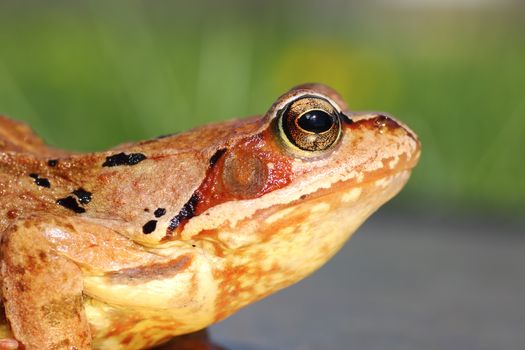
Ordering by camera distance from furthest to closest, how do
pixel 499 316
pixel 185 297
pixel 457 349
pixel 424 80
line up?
pixel 424 80, pixel 499 316, pixel 457 349, pixel 185 297

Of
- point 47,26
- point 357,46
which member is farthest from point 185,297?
point 47,26

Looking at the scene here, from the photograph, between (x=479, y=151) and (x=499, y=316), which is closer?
(x=499, y=316)

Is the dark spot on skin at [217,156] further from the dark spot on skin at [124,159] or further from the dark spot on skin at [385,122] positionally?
the dark spot on skin at [385,122]

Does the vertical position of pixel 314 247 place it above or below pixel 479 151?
below

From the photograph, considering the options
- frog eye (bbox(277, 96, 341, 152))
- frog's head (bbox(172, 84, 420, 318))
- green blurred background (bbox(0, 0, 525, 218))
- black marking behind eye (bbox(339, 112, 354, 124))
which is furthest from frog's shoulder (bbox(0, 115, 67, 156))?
green blurred background (bbox(0, 0, 525, 218))

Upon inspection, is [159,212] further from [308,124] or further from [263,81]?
[263,81]

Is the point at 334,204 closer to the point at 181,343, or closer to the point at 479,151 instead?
the point at 181,343
